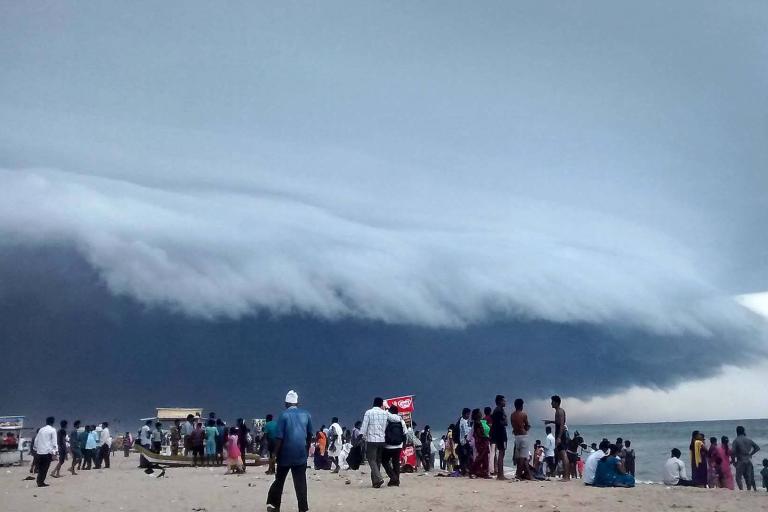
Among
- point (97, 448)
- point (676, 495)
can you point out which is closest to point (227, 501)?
point (676, 495)

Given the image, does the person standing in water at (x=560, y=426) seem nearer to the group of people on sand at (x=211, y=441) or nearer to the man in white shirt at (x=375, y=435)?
the man in white shirt at (x=375, y=435)

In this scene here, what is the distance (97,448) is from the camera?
1126 inches

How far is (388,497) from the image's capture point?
556 inches

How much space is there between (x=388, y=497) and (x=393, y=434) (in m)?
2.01

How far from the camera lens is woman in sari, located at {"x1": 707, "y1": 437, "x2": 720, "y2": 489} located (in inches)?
789

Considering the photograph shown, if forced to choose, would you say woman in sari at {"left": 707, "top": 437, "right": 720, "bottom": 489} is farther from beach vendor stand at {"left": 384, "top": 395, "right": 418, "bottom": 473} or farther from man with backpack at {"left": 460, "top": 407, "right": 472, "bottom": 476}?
beach vendor stand at {"left": 384, "top": 395, "right": 418, "bottom": 473}

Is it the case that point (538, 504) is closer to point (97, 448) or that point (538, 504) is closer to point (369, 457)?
point (369, 457)

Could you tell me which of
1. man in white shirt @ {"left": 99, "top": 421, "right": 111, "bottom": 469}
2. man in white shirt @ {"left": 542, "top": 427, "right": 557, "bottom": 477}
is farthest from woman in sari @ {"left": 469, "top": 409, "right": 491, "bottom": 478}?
man in white shirt @ {"left": 99, "top": 421, "right": 111, "bottom": 469}

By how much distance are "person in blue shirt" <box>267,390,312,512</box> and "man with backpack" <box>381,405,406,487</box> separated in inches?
178

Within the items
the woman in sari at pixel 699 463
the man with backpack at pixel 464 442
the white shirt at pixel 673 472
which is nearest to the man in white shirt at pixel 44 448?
the man with backpack at pixel 464 442

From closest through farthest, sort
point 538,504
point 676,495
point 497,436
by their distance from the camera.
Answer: point 538,504
point 676,495
point 497,436

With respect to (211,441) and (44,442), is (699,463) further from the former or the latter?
(44,442)

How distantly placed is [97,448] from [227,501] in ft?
54.6

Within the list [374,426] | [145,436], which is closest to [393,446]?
[374,426]
